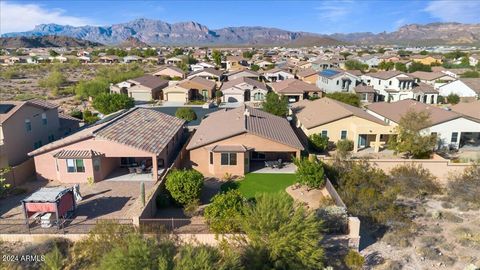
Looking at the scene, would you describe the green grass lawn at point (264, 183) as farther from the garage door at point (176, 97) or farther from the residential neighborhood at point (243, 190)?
the garage door at point (176, 97)

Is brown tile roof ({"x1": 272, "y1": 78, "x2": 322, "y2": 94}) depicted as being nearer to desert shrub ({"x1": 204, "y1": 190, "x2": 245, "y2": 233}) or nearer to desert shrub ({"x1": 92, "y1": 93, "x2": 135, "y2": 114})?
desert shrub ({"x1": 92, "y1": 93, "x2": 135, "y2": 114})

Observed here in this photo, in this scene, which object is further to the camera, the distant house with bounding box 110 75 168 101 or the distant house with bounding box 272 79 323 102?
the distant house with bounding box 110 75 168 101

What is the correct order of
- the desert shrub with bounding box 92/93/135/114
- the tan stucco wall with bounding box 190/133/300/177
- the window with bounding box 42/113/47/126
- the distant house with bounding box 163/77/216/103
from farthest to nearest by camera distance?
1. the distant house with bounding box 163/77/216/103
2. the desert shrub with bounding box 92/93/135/114
3. the window with bounding box 42/113/47/126
4. the tan stucco wall with bounding box 190/133/300/177

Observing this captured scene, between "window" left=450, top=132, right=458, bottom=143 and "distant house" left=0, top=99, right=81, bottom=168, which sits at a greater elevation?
"distant house" left=0, top=99, right=81, bottom=168

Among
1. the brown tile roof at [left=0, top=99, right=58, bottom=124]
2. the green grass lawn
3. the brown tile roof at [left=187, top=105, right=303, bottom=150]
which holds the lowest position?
Answer: the green grass lawn

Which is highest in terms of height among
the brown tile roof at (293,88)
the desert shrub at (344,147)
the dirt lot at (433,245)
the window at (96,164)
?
the brown tile roof at (293,88)

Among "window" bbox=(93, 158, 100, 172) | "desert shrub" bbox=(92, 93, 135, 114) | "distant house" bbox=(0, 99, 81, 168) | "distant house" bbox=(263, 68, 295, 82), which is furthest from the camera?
"distant house" bbox=(263, 68, 295, 82)

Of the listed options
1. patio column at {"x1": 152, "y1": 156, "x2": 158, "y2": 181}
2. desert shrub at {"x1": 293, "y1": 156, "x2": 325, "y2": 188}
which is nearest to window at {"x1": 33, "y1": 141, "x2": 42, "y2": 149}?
patio column at {"x1": 152, "y1": 156, "x2": 158, "y2": 181}

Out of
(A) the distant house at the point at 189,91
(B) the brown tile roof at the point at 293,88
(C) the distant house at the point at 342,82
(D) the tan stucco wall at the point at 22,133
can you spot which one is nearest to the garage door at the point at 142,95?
(A) the distant house at the point at 189,91
